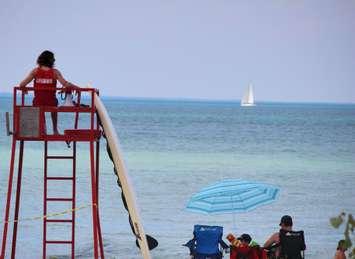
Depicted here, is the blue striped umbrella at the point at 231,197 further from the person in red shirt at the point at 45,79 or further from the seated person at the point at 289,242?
the person in red shirt at the point at 45,79

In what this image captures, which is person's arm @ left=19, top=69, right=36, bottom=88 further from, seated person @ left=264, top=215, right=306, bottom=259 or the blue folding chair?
seated person @ left=264, top=215, right=306, bottom=259

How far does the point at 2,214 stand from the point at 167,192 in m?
6.55

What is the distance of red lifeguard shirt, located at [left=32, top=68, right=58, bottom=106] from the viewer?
11.2 m

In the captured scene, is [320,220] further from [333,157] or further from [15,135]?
[333,157]

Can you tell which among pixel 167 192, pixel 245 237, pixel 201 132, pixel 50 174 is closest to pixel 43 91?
pixel 245 237

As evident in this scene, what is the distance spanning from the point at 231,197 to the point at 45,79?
3005mm

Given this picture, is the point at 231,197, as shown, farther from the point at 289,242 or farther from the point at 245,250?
the point at 245,250

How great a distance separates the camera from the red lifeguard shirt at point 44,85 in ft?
36.9

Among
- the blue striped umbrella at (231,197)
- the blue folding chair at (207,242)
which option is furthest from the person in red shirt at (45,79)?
the blue striped umbrella at (231,197)

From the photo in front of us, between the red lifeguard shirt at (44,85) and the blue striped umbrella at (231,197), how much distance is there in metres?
2.64

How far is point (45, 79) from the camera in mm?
11266

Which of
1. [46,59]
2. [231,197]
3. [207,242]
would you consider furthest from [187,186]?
[46,59]

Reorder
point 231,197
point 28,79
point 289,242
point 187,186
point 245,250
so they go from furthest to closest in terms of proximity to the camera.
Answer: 1. point 187,186
2. point 231,197
3. point 289,242
4. point 245,250
5. point 28,79

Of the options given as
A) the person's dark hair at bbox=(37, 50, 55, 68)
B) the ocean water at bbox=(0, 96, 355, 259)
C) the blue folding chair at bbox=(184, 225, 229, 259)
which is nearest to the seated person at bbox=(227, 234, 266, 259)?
the blue folding chair at bbox=(184, 225, 229, 259)
